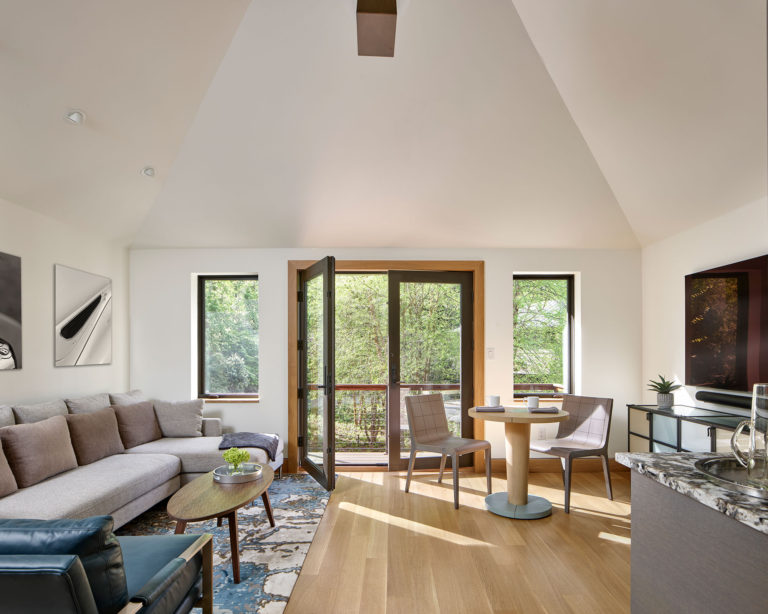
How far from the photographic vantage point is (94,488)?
9.72 feet

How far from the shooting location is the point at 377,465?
16.4 feet

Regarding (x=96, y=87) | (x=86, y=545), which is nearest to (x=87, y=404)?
(x=96, y=87)

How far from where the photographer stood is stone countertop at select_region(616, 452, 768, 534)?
3.17 feet

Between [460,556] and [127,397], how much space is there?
3.19m

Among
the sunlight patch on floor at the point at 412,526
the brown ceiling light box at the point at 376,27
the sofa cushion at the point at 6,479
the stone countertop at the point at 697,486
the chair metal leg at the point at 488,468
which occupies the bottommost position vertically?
the sunlight patch on floor at the point at 412,526

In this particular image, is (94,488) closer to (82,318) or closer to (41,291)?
(41,291)

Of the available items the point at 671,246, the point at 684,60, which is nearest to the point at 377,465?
the point at 671,246

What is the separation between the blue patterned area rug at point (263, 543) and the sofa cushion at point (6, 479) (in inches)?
33.4

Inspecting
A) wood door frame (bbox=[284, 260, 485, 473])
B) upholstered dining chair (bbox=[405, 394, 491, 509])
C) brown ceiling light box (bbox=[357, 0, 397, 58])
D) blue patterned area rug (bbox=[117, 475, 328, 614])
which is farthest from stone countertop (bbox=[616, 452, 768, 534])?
wood door frame (bbox=[284, 260, 485, 473])

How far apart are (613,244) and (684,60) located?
100 inches

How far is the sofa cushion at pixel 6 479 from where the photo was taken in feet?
9.00

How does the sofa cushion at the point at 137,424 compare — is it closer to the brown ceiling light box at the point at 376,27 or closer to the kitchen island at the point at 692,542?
A: the brown ceiling light box at the point at 376,27

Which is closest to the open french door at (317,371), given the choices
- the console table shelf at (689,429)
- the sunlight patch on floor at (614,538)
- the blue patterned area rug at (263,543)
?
the blue patterned area rug at (263,543)

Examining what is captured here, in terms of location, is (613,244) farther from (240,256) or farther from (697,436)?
(240,256)
